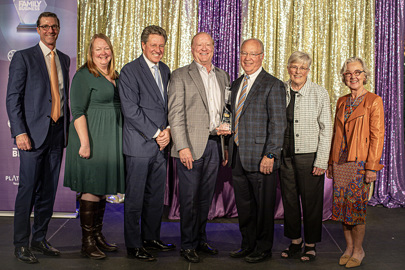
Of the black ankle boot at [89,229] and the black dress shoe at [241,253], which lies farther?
the black dress shoe at [241,253]

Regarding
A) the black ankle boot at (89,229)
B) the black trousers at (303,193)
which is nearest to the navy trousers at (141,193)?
the black ankle boot at (89,229)

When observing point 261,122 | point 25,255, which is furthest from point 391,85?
point 25,255

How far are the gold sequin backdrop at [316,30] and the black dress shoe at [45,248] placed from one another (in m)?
3.45

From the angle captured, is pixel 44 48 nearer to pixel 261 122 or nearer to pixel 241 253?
pixel 261 122

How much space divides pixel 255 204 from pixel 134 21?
10.6 feet

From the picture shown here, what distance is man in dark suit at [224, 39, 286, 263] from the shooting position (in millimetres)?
2869

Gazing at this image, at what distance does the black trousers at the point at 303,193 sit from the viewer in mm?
3006

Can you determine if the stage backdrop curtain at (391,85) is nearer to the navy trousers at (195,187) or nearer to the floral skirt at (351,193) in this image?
the floral skirt at (351,193)

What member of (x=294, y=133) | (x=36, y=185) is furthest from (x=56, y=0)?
(x=294, y=133)

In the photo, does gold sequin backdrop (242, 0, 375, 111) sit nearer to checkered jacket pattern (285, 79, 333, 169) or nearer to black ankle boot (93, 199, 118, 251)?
checkered jacket pattern (285, 79, 333, 169)

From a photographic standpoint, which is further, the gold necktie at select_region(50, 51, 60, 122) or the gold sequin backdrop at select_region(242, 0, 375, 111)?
the gold sequin backdrop at select_region(242, 0, 375, 111)

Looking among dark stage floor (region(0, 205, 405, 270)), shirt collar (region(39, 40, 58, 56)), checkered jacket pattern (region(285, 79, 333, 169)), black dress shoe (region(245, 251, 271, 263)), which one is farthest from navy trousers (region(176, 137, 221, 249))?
shirt collar (region(39, 40, 58, 56))

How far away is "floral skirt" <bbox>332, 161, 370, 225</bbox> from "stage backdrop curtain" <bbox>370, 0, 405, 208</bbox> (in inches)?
96.5

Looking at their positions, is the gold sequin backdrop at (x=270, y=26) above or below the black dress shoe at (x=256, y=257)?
above
